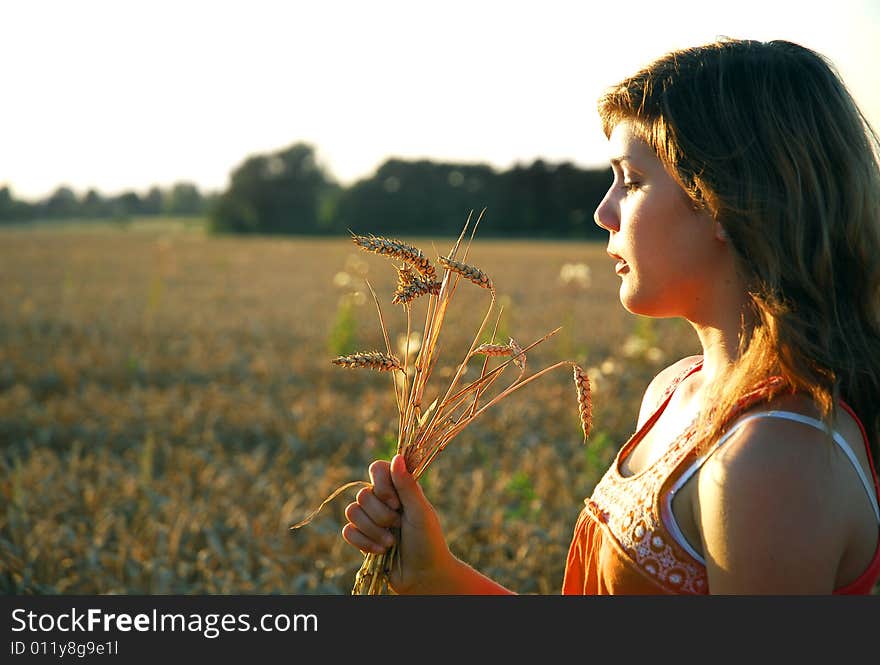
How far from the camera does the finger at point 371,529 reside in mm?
1509

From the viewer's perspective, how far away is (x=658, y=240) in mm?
1396

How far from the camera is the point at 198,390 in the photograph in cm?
747

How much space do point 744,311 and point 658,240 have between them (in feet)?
0.61

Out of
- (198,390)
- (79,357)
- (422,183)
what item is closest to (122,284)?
(79,357)

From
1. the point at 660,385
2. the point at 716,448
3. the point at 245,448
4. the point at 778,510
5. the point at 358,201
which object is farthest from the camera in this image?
the point at 358,201

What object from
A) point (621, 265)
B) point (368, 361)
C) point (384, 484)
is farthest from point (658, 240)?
point (384, 484)

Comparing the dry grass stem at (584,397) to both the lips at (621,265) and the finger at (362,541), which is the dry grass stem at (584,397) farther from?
the finger at (362,541)

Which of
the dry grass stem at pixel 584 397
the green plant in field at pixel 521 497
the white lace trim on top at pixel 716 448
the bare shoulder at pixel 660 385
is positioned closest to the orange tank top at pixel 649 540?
the white lace trim on top at pixel 716 448

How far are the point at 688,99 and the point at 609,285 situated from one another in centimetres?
2023

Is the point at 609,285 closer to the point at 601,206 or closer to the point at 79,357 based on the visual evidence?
the point at 79,357

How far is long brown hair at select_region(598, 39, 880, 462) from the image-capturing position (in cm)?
A: 132

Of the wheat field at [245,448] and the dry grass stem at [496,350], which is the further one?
the wheat field at [245,448]

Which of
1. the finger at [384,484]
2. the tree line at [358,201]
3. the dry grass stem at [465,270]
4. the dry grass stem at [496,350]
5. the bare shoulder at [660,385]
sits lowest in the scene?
the finger at [384,484]

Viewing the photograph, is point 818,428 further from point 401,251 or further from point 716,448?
point 401,251
